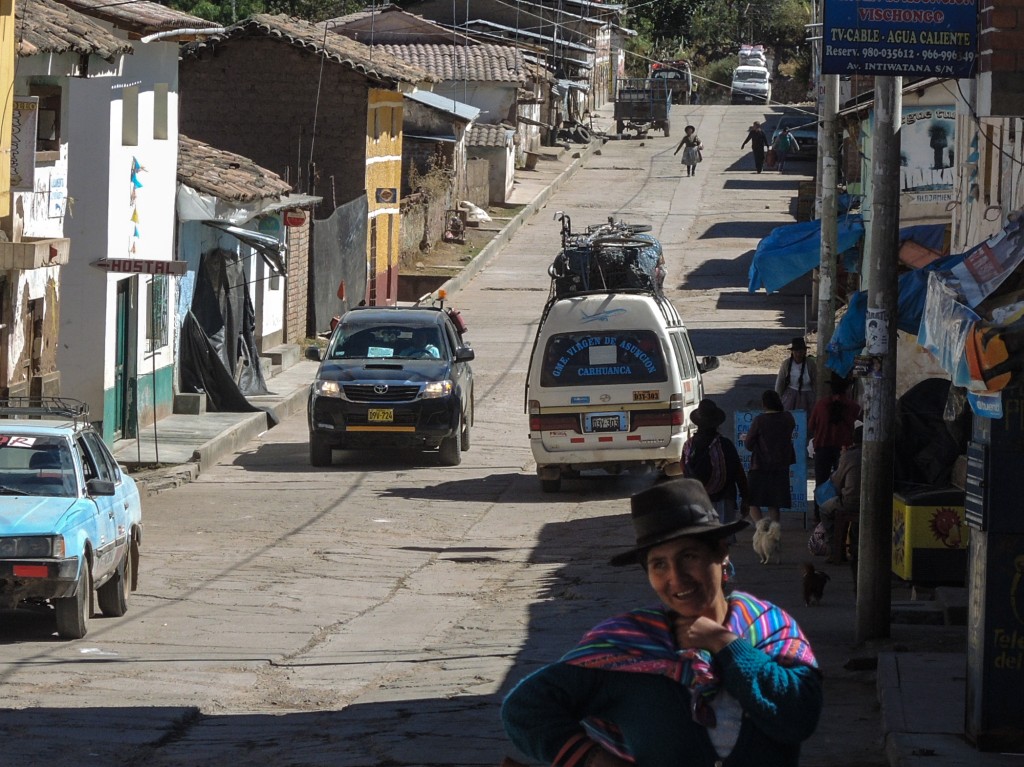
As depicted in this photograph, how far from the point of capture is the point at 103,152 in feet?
70.8

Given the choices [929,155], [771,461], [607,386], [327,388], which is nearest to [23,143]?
[327,388]

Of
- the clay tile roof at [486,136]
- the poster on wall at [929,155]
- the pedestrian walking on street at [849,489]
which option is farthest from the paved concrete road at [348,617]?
the clay tile roof at [486,136]

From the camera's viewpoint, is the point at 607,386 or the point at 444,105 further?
the point at 444,105

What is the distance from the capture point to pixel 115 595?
12562mm

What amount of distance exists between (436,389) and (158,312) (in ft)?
18.4

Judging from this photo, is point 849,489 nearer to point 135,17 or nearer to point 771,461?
Answer: point 771,461

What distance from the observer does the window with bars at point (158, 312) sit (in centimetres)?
2388

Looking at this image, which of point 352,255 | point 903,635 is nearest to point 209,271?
point 352,255

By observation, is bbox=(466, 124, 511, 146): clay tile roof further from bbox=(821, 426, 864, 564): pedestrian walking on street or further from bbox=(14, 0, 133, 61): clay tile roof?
bbox=(821, 426, 864, 564): pedestrian walking on street

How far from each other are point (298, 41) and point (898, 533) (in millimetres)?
27037

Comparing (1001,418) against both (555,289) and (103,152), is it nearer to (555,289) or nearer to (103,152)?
→ (103,152)

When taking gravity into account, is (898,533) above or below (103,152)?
below

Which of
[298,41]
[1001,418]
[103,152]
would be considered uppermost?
[298,41]

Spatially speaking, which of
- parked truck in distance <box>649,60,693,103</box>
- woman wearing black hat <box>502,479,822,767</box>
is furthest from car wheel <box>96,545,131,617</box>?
parked truck in distance <box>649,60,693,103</box>
